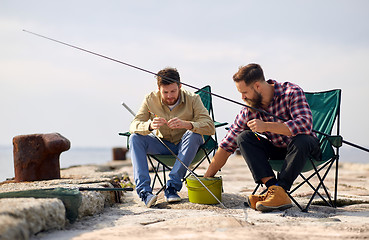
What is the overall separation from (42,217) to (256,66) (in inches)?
67.5

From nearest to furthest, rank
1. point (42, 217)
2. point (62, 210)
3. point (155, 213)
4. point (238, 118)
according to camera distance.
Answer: point (42, 217) → point (62, 210) → point (155, 213) → point (238, 118)

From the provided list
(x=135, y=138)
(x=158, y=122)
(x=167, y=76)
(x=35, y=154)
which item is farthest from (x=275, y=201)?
(x=35, y=154)

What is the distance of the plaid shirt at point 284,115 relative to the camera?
2635mm

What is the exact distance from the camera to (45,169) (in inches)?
148

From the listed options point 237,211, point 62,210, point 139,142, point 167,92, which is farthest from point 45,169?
point 237,211

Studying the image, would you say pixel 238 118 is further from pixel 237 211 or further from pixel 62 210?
pixel 62 210

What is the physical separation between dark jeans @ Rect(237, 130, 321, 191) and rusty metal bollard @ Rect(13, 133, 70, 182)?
1879 mm

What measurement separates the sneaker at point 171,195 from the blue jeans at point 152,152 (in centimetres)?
3

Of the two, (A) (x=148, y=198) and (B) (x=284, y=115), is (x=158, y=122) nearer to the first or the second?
(A) (x=148, y=198)

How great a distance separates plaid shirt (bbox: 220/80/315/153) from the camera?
2635 mm

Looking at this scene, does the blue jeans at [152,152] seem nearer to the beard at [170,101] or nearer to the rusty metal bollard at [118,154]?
the beard at [170,101]

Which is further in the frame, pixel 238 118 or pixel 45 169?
pixel 45 169

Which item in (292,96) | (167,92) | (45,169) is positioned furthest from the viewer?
(45,169)

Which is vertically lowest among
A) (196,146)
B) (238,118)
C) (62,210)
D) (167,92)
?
(62,210)
